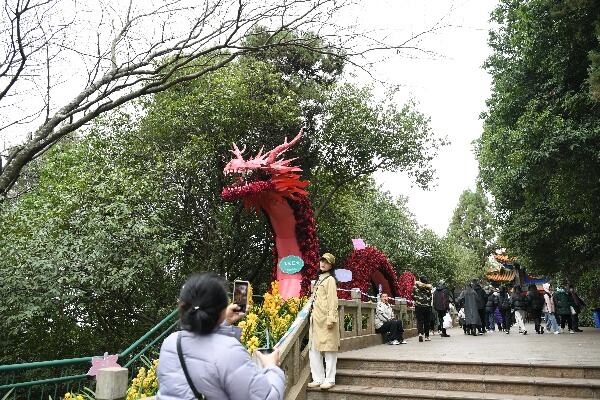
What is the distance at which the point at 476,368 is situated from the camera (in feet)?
21.7

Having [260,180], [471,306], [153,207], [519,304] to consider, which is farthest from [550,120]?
[153,207]

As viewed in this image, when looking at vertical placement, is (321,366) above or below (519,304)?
below

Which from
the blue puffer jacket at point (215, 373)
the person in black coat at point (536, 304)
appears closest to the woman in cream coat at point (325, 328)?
the blue puffer jacket at point (215, 373)

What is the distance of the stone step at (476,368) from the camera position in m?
6.13

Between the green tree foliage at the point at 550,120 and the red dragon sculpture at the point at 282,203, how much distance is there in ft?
17.2

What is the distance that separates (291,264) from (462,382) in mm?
4452

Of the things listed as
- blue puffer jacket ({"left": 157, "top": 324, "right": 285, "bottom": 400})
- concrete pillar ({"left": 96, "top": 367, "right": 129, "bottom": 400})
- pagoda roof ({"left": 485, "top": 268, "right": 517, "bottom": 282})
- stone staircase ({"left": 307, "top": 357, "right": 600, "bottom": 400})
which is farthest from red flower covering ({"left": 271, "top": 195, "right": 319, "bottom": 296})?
pagoda roof ({"left": 485, "top": 268, "right": 517, "bottom": 282})

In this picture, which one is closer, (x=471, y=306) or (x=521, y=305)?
(x=471, y=306)

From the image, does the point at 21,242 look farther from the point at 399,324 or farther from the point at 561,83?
the point at 561,83

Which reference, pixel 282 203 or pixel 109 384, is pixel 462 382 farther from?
A: pixel 282 203

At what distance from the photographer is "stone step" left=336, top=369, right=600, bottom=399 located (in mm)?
5672

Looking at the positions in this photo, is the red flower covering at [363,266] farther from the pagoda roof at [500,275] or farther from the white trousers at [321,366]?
the pagoda roof at [500,275]

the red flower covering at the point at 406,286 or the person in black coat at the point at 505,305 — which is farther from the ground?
the red flower covering at the point at 406,286

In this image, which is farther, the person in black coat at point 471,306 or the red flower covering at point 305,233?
the person in black coat at point 471,306
